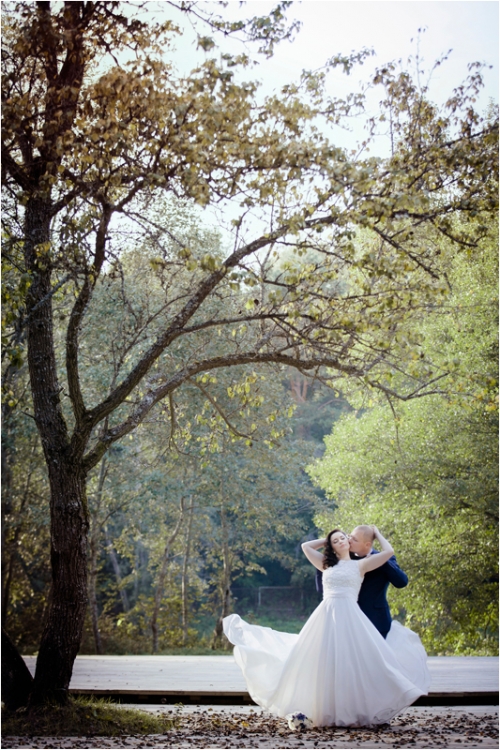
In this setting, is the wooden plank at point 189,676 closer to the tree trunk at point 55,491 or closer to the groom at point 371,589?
the tree trunk at point 55,491

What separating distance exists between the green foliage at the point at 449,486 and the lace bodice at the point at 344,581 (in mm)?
5974

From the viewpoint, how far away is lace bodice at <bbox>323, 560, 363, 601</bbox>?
5.24 metres

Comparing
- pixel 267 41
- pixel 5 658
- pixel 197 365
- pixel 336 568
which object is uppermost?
pixel 267 41

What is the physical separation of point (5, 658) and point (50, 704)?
0.48 meters

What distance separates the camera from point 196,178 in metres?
4.51

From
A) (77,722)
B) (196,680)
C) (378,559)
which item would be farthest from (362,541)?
(196,680)

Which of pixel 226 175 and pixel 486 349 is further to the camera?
pixel 486 349

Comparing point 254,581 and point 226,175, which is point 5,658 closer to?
point 226,175

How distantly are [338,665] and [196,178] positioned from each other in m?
3.23

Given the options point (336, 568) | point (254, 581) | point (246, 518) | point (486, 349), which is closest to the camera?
point (336, 568)

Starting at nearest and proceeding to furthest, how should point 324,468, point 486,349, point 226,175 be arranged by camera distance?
point 226,175, point 486,349, point 324,468

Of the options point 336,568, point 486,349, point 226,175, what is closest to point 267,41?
point 226,175

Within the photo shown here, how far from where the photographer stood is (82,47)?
5512mm

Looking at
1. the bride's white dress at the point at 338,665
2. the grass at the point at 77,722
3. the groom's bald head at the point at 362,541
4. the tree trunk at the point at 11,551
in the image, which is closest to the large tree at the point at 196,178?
the grass at the point at 77,722
